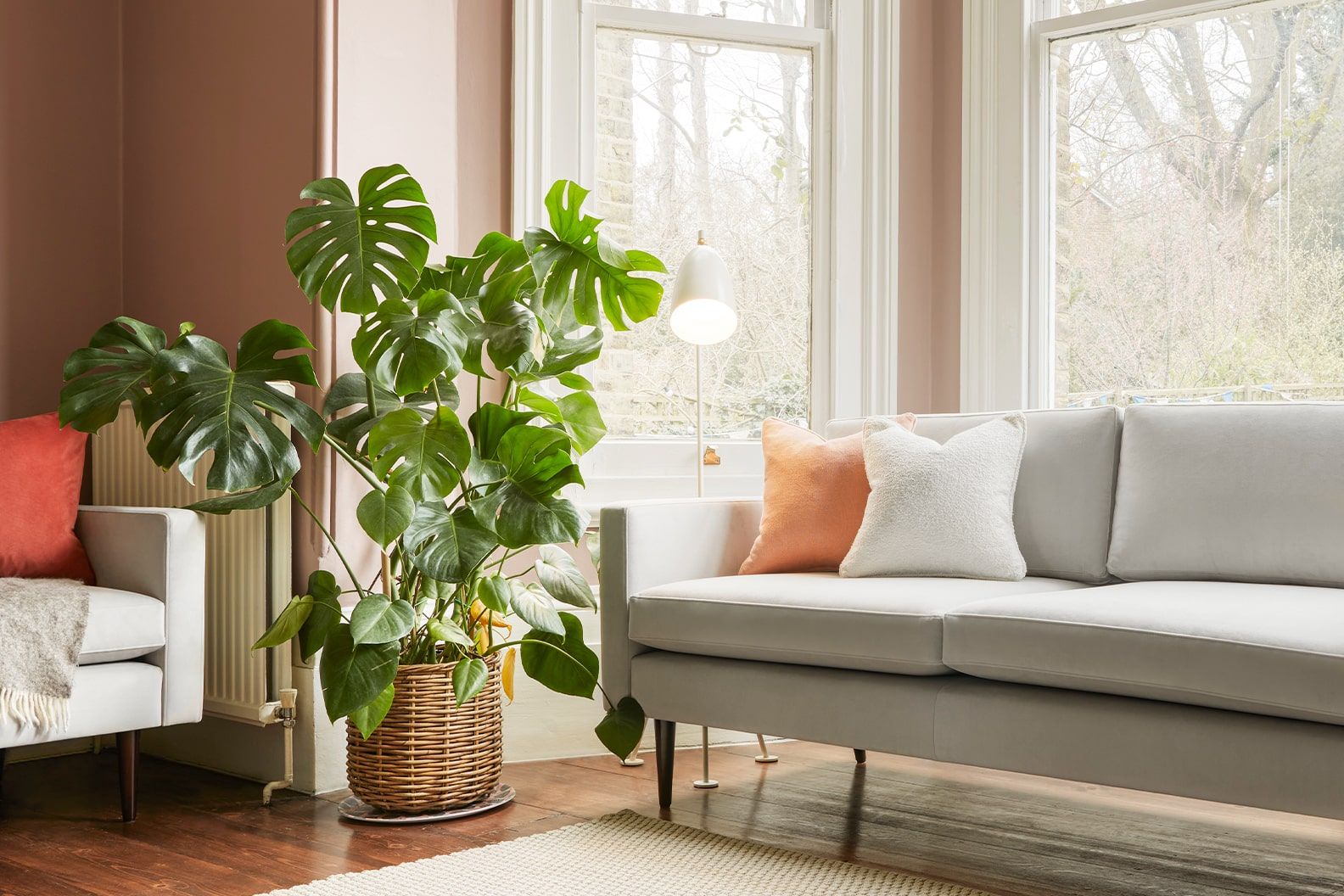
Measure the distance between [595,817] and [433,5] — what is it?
2.12 m

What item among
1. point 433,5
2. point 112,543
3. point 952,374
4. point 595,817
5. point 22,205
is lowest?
point 595,817

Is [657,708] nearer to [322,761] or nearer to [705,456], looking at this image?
[322,761]

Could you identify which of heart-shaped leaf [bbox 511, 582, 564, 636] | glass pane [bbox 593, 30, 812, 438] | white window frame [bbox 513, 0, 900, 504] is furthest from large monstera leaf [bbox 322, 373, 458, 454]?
white window frame [bbox 513, 0, 900, 504]

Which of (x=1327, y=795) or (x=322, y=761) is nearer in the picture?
(x=1327, y=795)

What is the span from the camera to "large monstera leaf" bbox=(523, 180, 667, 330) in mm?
2756

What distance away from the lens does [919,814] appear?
2.71m

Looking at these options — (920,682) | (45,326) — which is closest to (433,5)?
(45,326)

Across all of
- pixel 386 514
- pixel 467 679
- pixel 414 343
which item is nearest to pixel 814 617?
pixel 467 679

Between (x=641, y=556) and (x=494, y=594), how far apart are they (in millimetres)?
337

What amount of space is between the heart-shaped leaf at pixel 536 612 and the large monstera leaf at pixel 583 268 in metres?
0.62

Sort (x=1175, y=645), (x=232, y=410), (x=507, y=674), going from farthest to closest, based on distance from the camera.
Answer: (x=507, y=674) < (x=232, y=410) < (x=1175, y=645)

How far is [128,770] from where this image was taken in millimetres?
2684

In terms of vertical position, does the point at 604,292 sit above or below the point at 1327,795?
above

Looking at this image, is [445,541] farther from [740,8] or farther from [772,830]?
[740,8]
